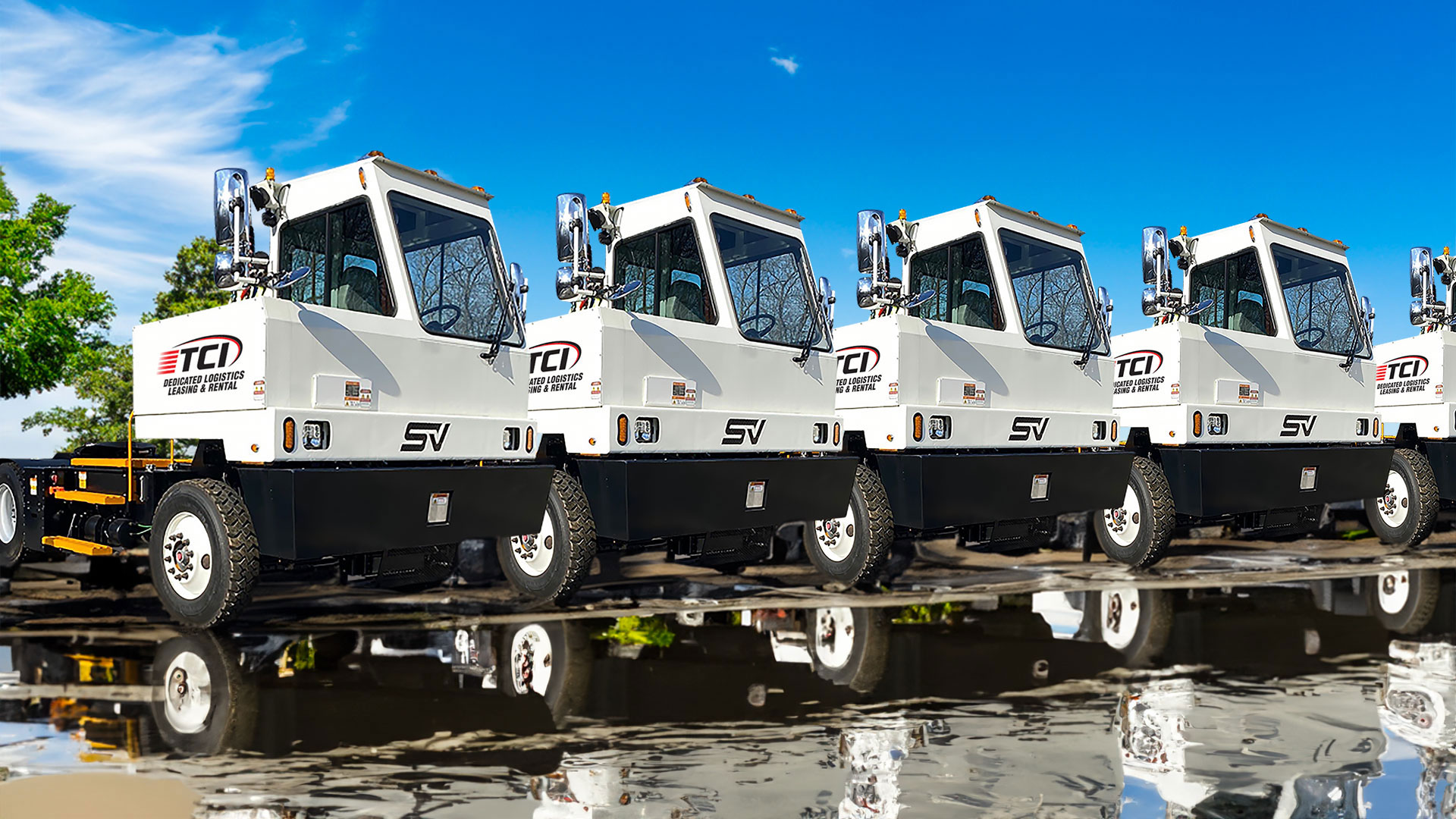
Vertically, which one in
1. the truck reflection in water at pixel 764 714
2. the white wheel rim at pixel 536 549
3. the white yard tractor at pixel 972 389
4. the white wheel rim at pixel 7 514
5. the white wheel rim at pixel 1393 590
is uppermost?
the white yard tractor at pixel 972 389

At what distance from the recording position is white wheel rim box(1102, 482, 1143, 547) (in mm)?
11812

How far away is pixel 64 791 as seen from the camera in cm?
475

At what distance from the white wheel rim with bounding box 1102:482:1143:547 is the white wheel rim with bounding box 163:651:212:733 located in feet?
27.4

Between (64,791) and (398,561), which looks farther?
(398,561)

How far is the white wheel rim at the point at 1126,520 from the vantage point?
11.8 metres

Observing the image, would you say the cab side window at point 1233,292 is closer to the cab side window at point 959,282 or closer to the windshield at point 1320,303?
the windshield at point 1320,303

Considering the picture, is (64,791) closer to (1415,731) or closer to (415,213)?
(415,213)

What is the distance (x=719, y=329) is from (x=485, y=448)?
2176 mm

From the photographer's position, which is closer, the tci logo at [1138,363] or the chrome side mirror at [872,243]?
the chrome side mirror at [872,243]

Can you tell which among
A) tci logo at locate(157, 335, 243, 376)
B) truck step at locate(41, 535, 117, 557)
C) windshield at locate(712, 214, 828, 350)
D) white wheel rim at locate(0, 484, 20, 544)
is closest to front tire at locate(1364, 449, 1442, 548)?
windshield at locate(712, 214, 828, 350)

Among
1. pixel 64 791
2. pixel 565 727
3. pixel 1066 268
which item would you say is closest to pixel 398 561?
pixel 565 727

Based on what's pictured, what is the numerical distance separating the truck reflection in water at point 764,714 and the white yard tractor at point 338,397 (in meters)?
0.72

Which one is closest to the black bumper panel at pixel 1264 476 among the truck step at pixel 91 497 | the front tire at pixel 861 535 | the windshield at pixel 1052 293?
the windshield at pixel 1052 293

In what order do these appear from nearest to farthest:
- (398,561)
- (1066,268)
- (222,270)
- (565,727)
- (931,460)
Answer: (565,727) → (222,270) → (398,561) → (931,460) → (1066,268)
